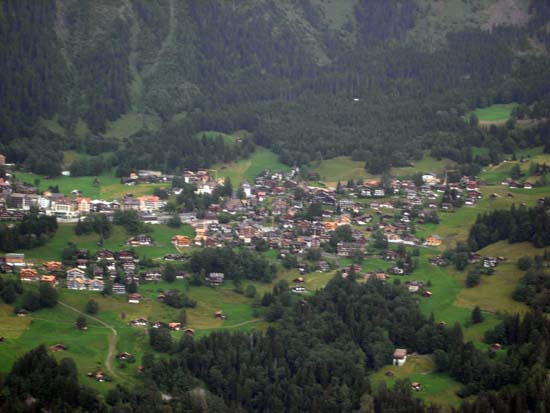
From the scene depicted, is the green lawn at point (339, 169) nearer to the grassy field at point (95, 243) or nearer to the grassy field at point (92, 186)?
the grassy field at point (92, 186)

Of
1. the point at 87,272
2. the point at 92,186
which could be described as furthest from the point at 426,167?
the point at 87,272

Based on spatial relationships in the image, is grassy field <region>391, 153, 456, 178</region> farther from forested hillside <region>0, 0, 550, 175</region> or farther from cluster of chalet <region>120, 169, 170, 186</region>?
cluster of chalet <region>120, 169, 170, 186</region>

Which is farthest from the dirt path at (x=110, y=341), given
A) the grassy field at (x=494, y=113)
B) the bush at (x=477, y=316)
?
the grassy field at (x=494, y=113)

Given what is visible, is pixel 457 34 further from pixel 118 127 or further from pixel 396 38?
pixel 118 127

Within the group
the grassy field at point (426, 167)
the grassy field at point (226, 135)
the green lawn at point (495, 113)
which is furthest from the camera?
the green lawn at point (495, 113)

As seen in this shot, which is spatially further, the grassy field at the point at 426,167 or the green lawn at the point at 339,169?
the grassy field at the point at 426,167

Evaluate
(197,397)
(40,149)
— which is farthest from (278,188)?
(197,397)
